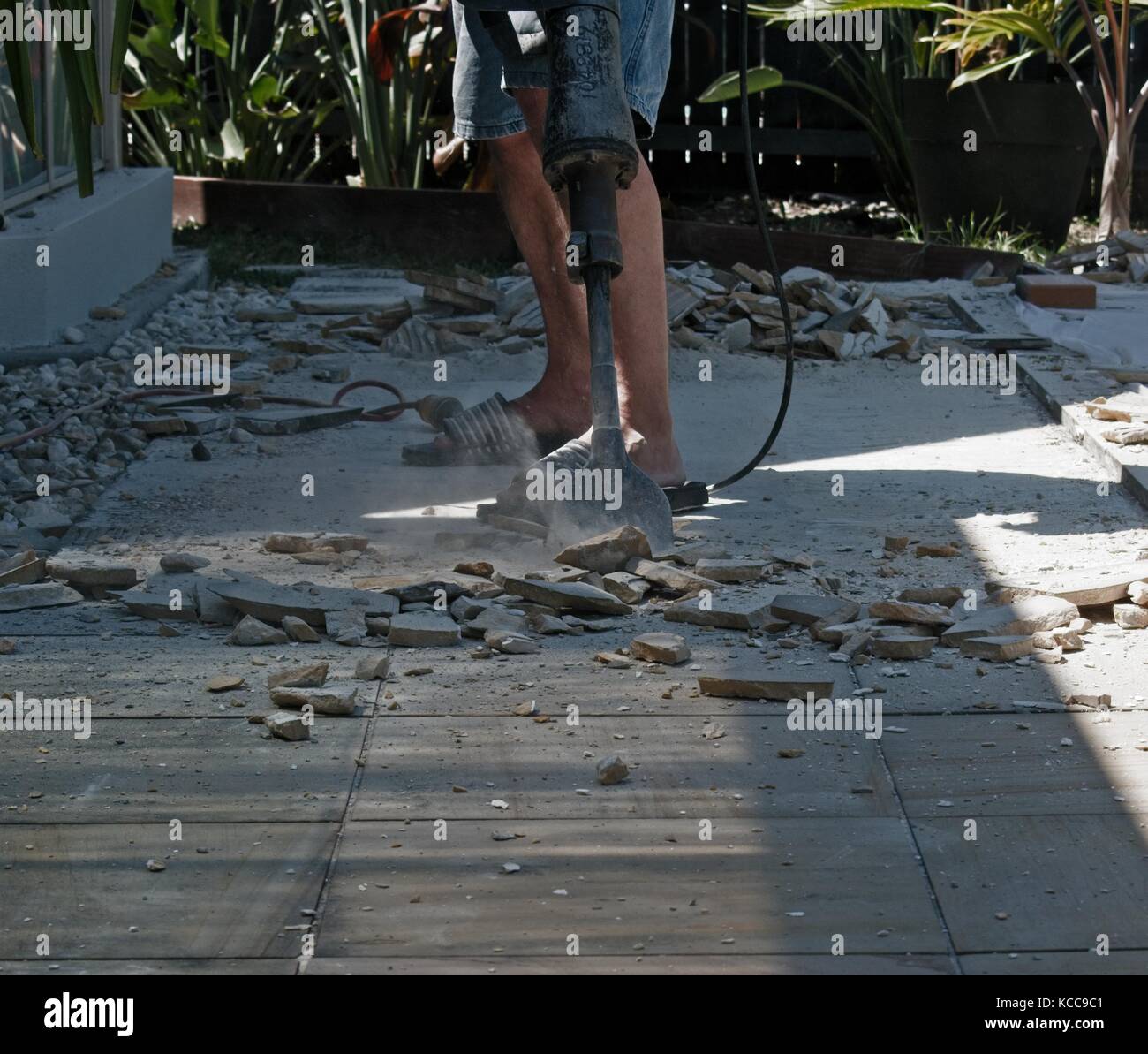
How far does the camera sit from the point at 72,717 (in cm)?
233

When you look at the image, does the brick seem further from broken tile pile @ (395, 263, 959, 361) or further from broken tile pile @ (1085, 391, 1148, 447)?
broken tile pile @ (1085, 391, 1148, 447)

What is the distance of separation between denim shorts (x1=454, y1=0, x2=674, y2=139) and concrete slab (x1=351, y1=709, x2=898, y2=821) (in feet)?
4.60

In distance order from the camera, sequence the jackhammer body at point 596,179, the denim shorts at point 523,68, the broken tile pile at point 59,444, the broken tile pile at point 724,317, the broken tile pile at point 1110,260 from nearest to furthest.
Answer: the jackhammer body at point 596,179 < the denim shorts at point 523,68 < the broken tile pile at point 59,444 < the broken tile pile at point 724,317 < the broken tile pile at point 1110,260

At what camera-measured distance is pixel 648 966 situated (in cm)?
165

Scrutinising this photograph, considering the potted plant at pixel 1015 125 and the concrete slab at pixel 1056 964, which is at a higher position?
the potted plant at pixel 1015 125

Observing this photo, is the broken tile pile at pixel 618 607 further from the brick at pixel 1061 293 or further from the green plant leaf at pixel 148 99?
the green plant leaf at pixel 148 99

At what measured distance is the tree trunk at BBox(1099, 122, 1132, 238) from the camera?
23.9ft

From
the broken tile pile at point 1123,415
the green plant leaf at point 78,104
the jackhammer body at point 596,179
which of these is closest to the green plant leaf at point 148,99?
the broken tile pile at point 1123,415

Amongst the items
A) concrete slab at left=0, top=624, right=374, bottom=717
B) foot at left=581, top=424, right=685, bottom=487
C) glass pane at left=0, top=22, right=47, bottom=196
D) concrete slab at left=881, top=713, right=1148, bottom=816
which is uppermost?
glass pane at left=0, top=22, right=47, bottom=196

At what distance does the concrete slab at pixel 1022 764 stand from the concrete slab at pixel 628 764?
0.06 meters

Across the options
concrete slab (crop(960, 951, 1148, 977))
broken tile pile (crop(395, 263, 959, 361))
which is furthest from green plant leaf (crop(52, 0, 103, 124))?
broken tile pile (crop(395, 263, 959, 361))

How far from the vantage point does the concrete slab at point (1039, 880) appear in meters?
1.71

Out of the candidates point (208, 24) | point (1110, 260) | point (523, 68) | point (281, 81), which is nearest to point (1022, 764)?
point (523, 68)

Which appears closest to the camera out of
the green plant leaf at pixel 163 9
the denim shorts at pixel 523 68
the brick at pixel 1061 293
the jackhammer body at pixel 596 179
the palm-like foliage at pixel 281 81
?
the jackhammer body at pixel 596 179
